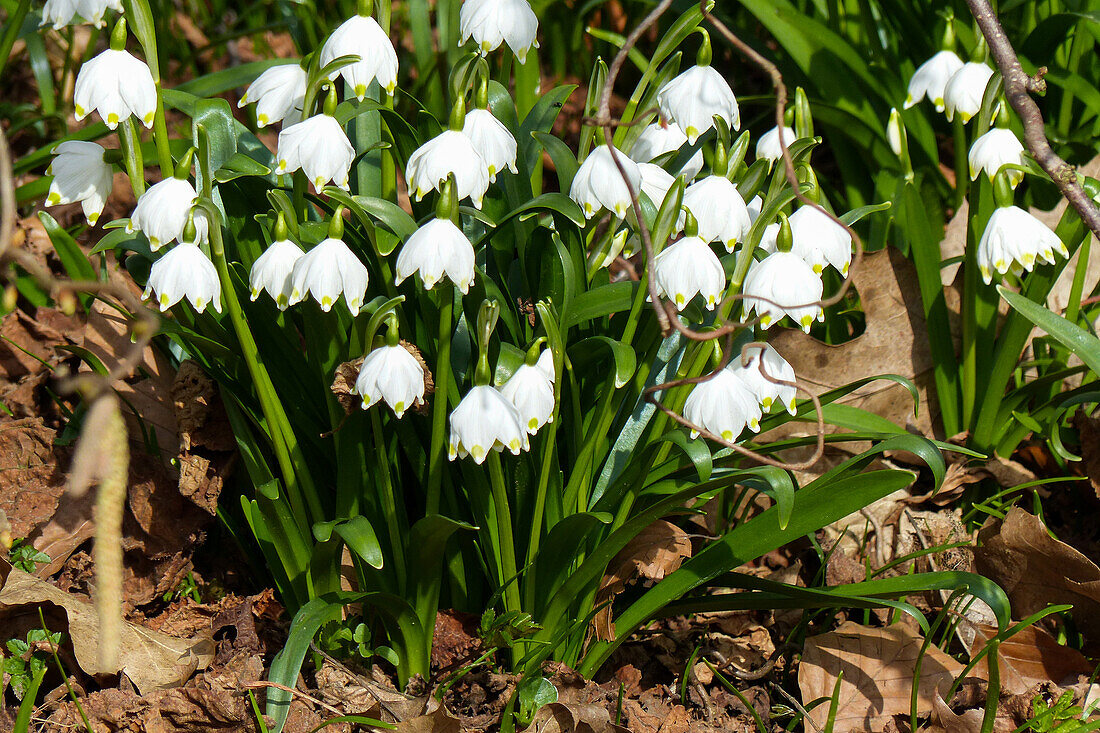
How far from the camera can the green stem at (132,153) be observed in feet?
4.58

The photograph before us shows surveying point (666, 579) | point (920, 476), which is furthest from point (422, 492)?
point (920, 476)

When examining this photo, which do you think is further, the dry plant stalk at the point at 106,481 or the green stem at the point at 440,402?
the green stem at the point at 440,402

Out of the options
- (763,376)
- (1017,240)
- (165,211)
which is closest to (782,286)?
(763,376)

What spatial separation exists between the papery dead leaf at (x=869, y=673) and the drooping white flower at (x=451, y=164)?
40.9 inches

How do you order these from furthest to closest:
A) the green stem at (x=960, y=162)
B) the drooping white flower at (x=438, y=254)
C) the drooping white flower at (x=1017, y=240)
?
the green stem at (x=960, y=162)
the drooping white flower at (x=1017, y=240)
the drooping white flower at (x=438, y=254)

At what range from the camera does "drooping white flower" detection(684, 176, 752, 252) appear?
1.33 meters

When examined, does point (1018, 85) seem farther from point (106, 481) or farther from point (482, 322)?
point (106, 481)

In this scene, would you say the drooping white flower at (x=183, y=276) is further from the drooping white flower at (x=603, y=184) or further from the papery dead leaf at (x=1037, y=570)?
A: the papery dead leaf at (x=1037, y=570)

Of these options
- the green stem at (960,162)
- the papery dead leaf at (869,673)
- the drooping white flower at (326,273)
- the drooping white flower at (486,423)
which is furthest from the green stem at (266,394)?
the green stem at (960,162)

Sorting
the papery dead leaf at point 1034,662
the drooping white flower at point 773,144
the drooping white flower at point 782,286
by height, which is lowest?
the papery dead leaf at point 1034,662

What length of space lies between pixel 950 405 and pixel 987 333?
7.3 inches

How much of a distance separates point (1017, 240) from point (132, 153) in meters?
1.47

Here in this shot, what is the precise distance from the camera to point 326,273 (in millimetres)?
1261

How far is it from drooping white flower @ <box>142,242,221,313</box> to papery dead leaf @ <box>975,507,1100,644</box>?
1.46 m
